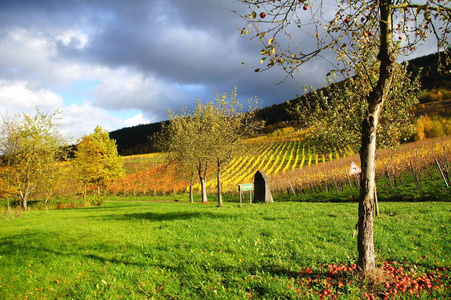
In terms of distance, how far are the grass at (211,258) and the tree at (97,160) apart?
31.0 m

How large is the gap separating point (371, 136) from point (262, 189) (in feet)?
63.2

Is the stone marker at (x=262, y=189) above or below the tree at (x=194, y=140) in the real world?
below

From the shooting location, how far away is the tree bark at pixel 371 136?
5156 millimetres

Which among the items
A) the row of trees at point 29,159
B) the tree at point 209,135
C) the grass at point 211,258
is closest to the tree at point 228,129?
the tree at point 209,135

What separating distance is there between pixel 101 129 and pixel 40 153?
22633mm

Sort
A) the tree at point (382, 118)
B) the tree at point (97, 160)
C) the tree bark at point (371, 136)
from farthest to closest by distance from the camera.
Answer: the tree at point (97, 160)
the tree at point (382, 118)
the tree bark at point (371, 136)

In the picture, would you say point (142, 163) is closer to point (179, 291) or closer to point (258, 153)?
point (258, 153)

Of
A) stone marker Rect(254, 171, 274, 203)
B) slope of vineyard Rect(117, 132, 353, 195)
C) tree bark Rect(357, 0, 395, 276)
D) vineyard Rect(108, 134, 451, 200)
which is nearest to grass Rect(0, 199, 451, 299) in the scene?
tree bark Rect(357, 0, 395, 276)

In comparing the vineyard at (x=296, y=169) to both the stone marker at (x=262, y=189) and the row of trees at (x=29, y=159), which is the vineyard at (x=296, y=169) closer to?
the stone marker at (x=262, y=189)

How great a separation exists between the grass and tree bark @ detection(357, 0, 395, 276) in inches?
32.3

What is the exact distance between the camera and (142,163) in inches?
3442

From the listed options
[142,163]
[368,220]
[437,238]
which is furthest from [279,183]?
[142,163]

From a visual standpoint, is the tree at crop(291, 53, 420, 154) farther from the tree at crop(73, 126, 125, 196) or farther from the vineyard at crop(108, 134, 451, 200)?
the tree at crop(73, 126, 125, 196)

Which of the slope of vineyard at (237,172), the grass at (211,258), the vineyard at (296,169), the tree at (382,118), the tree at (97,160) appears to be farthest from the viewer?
the slope of vineyard at (237,172)
